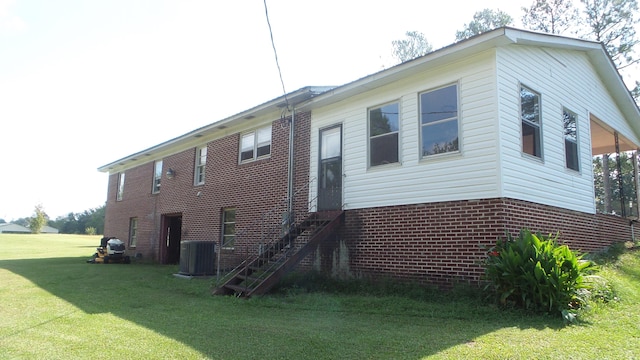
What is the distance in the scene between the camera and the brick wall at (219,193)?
1160cm

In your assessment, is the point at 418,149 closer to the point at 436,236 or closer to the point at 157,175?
the point at 436,236

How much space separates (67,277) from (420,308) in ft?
31.3

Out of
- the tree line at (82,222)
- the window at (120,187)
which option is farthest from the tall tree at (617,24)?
the tree line at (82,222)

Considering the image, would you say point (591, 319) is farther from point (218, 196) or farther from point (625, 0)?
point (625, 0)

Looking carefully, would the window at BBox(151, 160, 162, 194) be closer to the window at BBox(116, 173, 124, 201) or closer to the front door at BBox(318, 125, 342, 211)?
the window at BBox(116, 173, 124, 201)

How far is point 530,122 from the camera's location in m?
8.39

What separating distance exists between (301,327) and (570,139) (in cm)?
795

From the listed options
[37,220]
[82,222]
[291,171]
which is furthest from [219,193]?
[82,222]

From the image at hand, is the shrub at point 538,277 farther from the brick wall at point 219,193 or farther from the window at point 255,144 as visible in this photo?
the window at point 255,144

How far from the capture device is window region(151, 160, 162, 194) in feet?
59.6

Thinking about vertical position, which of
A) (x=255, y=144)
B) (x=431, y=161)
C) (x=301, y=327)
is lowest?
(x=301, y=327)

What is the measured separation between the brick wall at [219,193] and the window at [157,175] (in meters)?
0.26

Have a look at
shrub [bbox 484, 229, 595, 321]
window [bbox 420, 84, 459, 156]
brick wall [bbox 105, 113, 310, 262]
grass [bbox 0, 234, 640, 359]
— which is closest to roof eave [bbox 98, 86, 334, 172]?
brick wall [bbox 105, 113, 310, 262]

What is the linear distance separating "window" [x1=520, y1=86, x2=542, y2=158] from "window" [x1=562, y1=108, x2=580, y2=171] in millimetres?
1483
